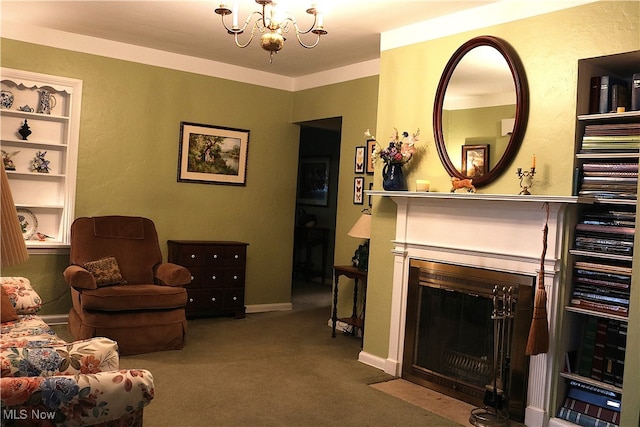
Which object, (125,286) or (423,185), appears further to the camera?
(125,286)

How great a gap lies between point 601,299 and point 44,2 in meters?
4.36

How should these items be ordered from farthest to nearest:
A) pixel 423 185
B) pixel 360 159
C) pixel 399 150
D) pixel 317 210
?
pixel 317 210, pixel 360 159, pixel 399 150, pixel 423 185

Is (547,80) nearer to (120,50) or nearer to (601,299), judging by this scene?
(601,299)

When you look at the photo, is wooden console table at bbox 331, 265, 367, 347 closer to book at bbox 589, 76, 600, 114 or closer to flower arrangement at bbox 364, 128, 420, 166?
flower arrangement at bbox 364, 128, 420, 166

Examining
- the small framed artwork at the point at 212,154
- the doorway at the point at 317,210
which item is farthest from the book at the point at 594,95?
the doorway at the point at 317,210

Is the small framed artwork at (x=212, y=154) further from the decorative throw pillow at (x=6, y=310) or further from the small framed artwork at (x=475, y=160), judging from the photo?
the small framed artwork at (x=475, y=160)

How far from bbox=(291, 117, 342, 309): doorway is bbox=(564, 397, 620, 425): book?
17.1ft

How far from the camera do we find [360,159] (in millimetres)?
5715

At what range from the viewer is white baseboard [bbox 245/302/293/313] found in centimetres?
637

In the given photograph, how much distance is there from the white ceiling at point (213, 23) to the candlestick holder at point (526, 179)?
1.15 meters

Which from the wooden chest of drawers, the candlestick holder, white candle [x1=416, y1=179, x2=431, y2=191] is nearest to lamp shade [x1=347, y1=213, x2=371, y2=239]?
white candle [x1=416, y1=179, x2=431, y2=191]

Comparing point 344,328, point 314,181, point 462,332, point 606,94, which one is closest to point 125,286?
point 344,328

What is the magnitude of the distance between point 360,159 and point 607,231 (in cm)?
279

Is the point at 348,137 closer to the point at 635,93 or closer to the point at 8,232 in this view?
the point at 635,93
